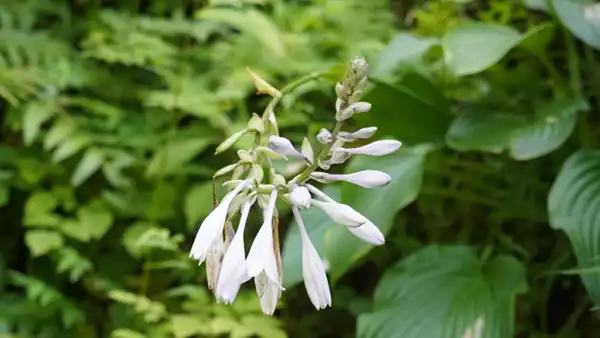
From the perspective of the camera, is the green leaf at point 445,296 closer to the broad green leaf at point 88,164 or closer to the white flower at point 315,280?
the white flower at point 315,280

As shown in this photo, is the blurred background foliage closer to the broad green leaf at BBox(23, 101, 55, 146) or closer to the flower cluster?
the broad green leaf at BBox(23, 101, 55, 146)

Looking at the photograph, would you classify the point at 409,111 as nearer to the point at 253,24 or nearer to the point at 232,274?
the point at 253,24

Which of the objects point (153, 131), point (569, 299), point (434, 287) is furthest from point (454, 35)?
point (153, 131)

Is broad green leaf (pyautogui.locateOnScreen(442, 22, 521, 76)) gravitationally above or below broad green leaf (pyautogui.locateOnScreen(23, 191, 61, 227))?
above

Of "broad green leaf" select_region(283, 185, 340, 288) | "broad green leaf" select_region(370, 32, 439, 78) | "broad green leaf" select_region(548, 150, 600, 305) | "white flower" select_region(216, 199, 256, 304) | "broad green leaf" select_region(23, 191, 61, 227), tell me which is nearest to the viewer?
"white flower" select_region(216, 199, 256, 304)

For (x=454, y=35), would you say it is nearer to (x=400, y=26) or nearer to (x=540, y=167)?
(x=540, y=167)

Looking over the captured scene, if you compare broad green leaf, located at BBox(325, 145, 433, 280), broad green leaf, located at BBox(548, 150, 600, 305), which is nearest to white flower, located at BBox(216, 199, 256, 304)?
broad green leaf, located at BBox(325, 145, 433, 280)
